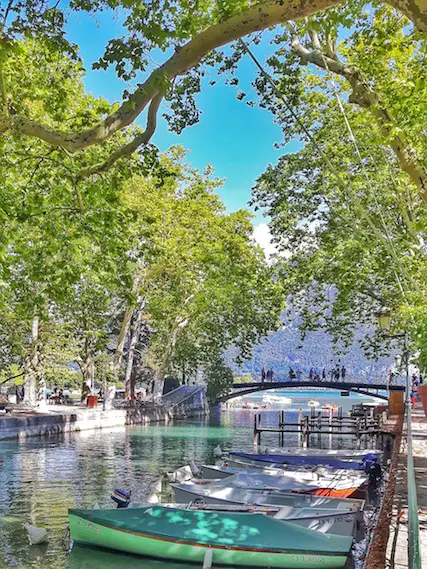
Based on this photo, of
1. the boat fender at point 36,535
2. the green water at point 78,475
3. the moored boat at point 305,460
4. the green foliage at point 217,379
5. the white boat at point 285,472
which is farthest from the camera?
the green foliage at point 217,379

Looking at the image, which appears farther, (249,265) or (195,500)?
(249,265)

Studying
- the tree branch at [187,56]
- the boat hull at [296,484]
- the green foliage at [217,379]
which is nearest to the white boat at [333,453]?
the boat hull at [296,484]

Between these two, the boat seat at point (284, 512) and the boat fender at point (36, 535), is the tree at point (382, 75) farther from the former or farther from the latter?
the boat fender at point (36, 535)

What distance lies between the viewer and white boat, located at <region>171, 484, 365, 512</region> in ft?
42.4

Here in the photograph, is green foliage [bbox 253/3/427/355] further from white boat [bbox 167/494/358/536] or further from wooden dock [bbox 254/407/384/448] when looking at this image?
white boat [bbox 167/494/358/536]

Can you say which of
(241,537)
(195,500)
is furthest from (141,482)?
(241,537)

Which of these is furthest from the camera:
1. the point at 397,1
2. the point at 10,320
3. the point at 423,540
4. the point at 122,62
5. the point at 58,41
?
the point at 10,320

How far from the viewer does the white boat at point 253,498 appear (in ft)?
42.4

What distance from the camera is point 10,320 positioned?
→ 105 feet

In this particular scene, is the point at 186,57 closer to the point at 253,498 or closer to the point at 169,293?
the point at 253,498

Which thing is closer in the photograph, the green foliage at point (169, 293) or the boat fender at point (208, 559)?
the boat fender at point (208, 559)

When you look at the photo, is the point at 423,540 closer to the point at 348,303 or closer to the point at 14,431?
the point at 348,303

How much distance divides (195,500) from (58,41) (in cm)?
896

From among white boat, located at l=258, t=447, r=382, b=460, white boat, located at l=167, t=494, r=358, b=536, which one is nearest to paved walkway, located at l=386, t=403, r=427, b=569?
white boat, located at l=167, t=494, r=358, b=536
